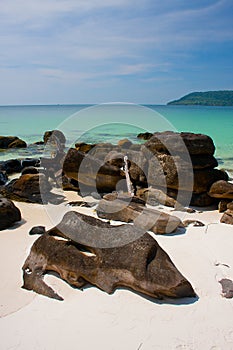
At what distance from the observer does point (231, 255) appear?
7125mm

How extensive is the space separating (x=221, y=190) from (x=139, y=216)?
3351 mm

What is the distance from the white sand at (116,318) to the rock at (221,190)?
3.96 meters

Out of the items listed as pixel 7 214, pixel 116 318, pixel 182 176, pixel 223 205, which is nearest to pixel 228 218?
pixel 223 205

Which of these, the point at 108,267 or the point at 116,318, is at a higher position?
the point at 108,267

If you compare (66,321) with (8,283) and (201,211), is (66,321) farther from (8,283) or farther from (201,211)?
(201,211)

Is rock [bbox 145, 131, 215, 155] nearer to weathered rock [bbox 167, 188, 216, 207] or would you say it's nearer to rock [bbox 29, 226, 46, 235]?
weathered rock [bbox 167, 188, 216, 207]

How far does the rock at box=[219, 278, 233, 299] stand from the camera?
5602 mm

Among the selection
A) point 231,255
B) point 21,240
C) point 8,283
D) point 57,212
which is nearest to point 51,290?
point 8,283

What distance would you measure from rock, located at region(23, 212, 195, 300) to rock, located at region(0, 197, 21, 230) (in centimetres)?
288

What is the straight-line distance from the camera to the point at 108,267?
566 cm

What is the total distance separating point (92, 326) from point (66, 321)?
15.9 inches

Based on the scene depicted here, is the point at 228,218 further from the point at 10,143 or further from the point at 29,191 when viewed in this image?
the point at 10,143

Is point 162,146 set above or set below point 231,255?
above

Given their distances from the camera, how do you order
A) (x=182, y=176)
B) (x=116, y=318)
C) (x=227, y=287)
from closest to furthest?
(x=116, y=318), (x=227, y=287), (x=182, y=176)
